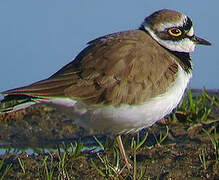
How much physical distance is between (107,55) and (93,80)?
0.96ft

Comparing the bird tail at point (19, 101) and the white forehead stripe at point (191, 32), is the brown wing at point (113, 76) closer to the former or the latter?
the bird tail at point (19, 101)

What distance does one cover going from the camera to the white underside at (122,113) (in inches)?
226

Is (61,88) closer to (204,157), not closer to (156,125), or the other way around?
(204,157)

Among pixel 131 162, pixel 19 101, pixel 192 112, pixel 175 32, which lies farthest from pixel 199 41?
pixel 19 101

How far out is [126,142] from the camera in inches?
286

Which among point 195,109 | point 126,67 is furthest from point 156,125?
point 126,67

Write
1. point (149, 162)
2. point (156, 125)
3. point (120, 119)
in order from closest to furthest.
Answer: point (120, 119) < point (149, 162) < point (156, 125)

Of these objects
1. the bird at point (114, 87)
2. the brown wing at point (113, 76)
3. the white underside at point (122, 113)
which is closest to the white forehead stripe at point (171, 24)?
the bird at point (114, 87)

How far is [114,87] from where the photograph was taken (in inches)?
228

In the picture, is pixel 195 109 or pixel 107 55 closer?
pixel 107 55

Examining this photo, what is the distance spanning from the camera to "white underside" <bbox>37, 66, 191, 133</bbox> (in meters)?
5.75

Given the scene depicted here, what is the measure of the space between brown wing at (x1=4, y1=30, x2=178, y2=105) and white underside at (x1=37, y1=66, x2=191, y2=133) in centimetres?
6

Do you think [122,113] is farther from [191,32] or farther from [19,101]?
[191,32]

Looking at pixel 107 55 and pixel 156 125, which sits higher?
pixel 107 55
